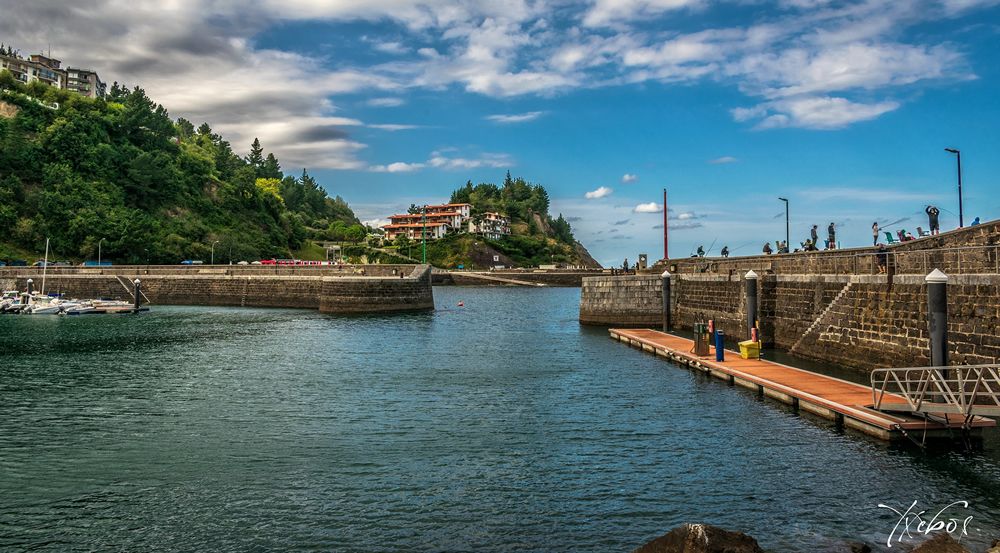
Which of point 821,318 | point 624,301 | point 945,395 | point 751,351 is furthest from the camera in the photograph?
point 624,301

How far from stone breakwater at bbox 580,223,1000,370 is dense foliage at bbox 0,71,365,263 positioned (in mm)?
88486

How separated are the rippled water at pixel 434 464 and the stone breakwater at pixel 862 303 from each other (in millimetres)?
5484

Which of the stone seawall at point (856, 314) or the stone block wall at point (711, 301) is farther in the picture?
the stone block wall at point (711, 301)

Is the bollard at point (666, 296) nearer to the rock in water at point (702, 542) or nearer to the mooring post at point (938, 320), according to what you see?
the mooring post at point (938, 320)

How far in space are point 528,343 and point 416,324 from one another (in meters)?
15.4

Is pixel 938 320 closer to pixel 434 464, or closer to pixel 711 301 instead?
pixel 434 464

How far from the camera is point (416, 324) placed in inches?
2101

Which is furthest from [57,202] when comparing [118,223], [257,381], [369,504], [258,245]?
[369,504]

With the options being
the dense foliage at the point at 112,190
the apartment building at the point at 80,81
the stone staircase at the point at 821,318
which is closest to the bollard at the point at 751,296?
the stone staircase at the point at 821,318

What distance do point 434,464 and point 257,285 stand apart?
6355 centimetres

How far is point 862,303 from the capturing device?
1000 inches

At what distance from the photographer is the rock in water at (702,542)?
8.52 m

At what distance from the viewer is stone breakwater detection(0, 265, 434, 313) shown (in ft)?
207

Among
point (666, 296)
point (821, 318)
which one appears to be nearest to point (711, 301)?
point (666, 296)
